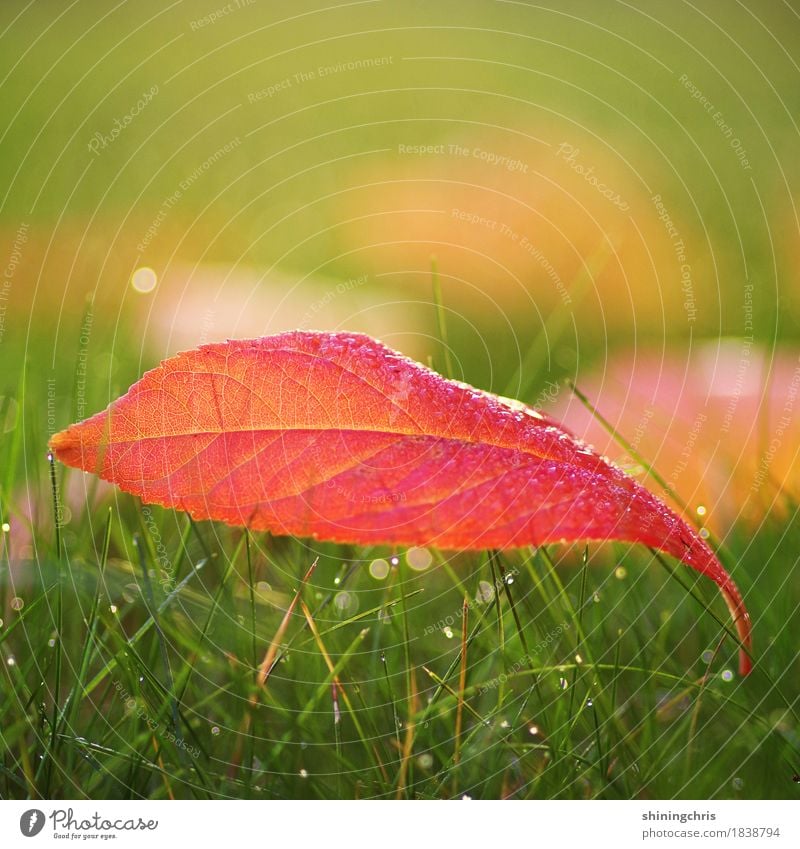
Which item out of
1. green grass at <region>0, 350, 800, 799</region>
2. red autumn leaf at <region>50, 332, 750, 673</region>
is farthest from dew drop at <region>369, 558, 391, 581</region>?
red autumn leaf at <region>50, 332, 750, 673</region>

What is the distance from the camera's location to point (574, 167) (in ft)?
3.12

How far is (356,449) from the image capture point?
0.52 m

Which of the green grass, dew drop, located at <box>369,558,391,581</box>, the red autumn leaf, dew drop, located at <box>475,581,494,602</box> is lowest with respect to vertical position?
the green grass

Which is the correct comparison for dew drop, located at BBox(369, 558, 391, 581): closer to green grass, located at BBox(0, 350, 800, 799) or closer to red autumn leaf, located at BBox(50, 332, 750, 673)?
green grass, located at BBox(0, 350, 800, 799)

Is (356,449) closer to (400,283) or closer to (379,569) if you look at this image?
(379,569)

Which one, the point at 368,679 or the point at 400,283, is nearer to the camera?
the point at 368,679

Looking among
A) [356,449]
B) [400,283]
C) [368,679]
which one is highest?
[400,283]

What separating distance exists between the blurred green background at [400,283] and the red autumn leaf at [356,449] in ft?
0.27

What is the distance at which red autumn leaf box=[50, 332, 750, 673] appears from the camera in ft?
1.66

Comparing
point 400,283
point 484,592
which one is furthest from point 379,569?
point 400,283

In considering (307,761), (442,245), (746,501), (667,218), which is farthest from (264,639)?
(667,218)

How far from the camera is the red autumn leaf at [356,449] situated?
51 centimetres

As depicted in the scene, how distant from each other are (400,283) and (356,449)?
0.47 meters

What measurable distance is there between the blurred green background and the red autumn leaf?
8cm
